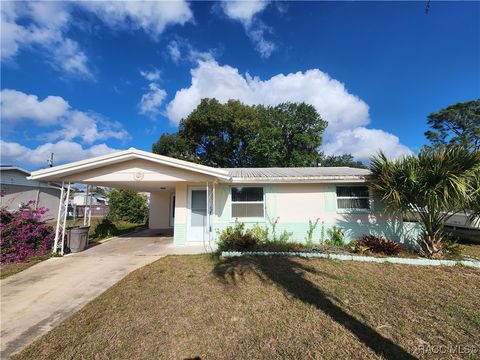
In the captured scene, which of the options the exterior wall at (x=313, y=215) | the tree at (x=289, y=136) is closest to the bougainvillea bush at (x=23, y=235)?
the exterior wall at (x=313, y=215)

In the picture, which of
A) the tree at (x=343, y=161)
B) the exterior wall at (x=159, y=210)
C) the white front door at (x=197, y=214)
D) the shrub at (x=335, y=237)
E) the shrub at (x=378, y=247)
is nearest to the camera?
the shrub at (x=378, y=247)

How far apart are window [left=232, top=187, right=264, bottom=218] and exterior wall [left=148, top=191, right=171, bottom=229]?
826 centimetres

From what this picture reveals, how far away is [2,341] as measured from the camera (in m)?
3.75

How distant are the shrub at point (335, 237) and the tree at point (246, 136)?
57.8 feet

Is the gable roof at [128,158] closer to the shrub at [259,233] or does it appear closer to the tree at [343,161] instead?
the shrub at [259,233]

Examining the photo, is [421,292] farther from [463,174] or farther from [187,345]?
[187,345]

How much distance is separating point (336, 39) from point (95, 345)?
14.2 meters

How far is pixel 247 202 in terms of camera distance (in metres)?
10.5

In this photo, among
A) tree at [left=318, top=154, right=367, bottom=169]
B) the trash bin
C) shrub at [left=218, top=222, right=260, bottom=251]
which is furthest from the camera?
tree at [left=318, top=154, right=367, bottom=169]

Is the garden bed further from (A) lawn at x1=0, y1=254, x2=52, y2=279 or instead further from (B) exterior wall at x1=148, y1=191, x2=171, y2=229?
(B) exterior wall at x1=148, y1=191, x2=171, y2=229

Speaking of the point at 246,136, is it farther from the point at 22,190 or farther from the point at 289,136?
the point at 22,190

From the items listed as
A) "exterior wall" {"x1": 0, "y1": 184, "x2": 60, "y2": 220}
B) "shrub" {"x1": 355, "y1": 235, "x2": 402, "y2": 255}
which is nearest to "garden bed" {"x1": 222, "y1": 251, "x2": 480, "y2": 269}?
"shrub" {"x1": 355, "y1": 235, "x2": 402, "y2": 255}

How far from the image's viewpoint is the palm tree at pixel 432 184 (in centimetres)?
732

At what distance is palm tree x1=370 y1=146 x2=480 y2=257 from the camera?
7320mm
